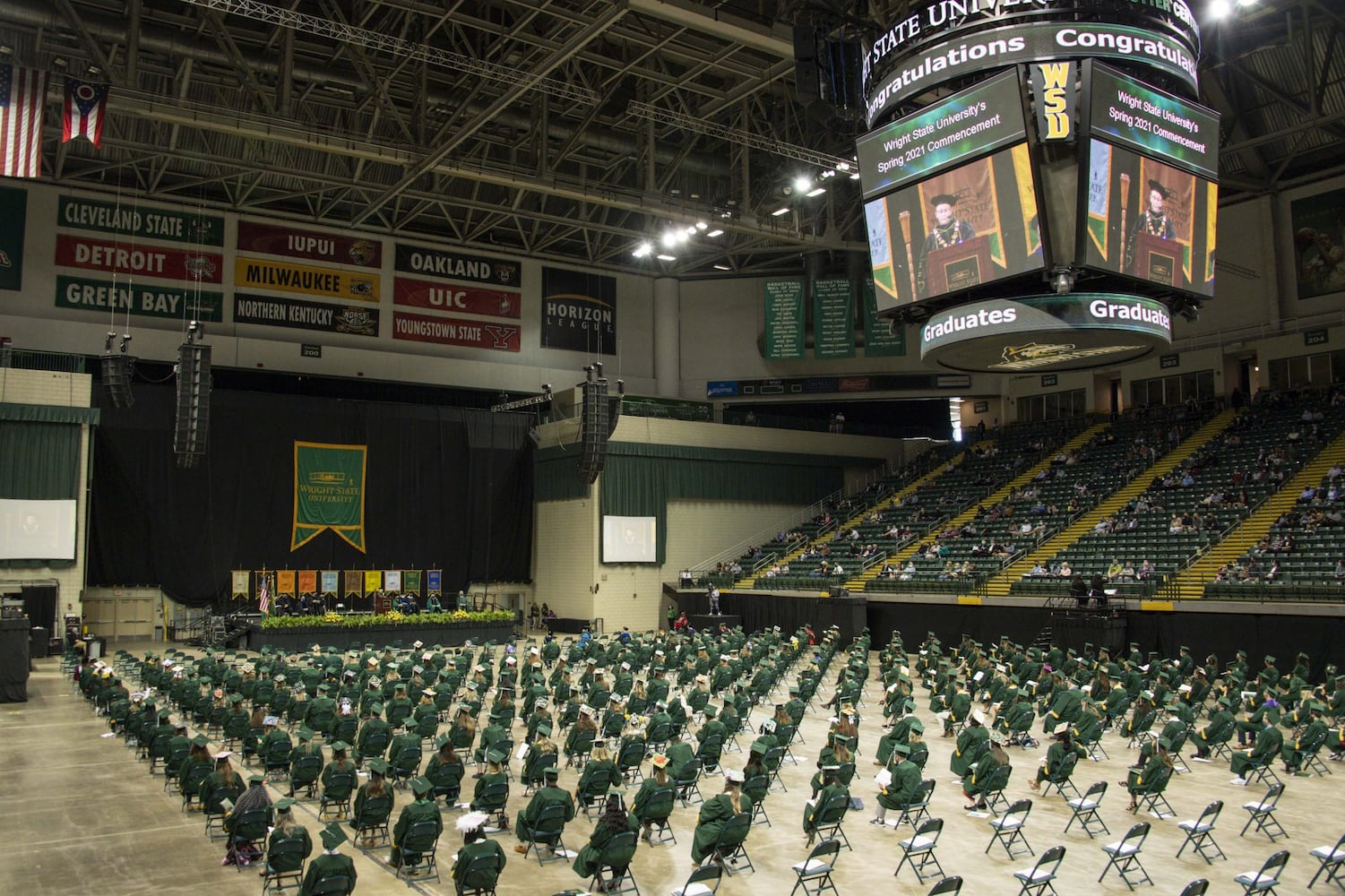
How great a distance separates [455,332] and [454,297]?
4.64 ft

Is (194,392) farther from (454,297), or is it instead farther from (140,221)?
(454,297)

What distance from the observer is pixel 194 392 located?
28219 mm

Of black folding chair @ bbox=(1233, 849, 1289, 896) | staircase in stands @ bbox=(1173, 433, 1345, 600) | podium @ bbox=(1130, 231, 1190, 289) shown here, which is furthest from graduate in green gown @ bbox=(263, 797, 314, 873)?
staircase in stands @ bbox=(1173, 433, 1345, 600)

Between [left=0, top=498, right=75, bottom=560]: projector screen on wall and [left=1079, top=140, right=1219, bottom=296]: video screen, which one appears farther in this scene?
[left=0, top=498, right=75, bottom=560]: projector screen on wall

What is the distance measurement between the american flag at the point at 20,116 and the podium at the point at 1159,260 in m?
22.5

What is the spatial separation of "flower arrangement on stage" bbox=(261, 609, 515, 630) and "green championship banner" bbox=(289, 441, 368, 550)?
20.1 ft

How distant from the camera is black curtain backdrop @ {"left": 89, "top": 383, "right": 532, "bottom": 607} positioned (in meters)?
34.8

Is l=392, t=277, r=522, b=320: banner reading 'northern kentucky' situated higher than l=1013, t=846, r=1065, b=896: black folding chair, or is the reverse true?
l=392, t=277, r=522, b=320: banner reading 'northern kentucky'

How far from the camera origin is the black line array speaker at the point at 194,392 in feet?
92.2

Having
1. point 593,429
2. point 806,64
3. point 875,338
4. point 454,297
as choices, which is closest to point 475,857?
point 806,64

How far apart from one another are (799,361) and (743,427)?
4.65 metres

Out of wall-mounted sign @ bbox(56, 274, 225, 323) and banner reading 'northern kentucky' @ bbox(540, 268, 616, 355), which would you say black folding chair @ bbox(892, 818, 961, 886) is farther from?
banner reading 'northern kentucky' @ bbox(540, 268, 616, 355)

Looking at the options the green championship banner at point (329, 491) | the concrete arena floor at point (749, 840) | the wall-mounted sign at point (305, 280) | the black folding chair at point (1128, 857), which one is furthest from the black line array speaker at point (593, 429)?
the black folding chair at point (1128, 857)

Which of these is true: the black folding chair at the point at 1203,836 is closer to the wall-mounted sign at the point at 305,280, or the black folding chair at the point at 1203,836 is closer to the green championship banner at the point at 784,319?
the green championship banner at the point at 784,319
